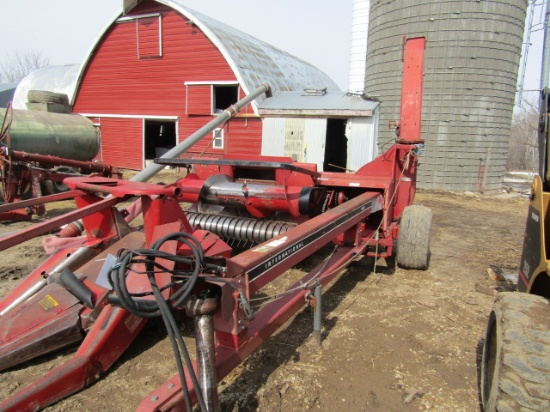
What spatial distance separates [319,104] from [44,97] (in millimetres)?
9714

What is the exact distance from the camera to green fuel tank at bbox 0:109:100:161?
10906 millimetres

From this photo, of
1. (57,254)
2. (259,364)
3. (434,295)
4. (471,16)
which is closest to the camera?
(259,364)

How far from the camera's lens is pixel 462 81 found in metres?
13.1

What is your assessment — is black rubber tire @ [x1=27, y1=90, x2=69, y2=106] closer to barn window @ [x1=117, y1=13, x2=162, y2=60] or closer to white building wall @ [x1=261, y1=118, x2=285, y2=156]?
barn window @ [x1=117, y1=13, x2=162, y2=60]

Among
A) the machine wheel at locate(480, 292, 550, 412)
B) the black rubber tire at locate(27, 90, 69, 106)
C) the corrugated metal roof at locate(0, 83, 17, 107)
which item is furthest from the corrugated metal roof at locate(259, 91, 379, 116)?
the corrugated metal roof at locate(0, 83, 17, 107)

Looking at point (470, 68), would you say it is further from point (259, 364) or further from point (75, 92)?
point (75, 92)

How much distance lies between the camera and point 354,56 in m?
18.8

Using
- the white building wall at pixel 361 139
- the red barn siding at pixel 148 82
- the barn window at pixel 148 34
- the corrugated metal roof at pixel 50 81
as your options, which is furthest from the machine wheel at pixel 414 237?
the corrugated metal roof at pixel 50 81

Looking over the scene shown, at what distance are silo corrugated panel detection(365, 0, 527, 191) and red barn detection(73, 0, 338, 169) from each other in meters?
5.08

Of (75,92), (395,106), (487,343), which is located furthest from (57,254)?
(75,92)

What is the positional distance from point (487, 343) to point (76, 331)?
9.38 feet

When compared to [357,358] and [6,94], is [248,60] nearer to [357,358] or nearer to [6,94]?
[357,358]

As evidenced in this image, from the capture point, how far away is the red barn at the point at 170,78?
14.9 metres

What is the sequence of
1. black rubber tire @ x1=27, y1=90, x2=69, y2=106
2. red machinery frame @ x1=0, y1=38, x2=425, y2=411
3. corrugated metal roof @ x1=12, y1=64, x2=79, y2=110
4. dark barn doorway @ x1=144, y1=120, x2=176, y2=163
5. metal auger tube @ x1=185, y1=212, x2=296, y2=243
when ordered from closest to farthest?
red machinery frame @ x1=0, y1=38, x2=425, y2=411, metal auger tube @ x1=185, y1=212, x2=296, y2=243, black rubber tire @ x1=27, y1=90, x2=69, y2=106, dark barn doorway @ x1=144, y1=120, x2=176, y2=163, corrugated metal roof @ x1=12, y1=64, x2=79, y2=110
